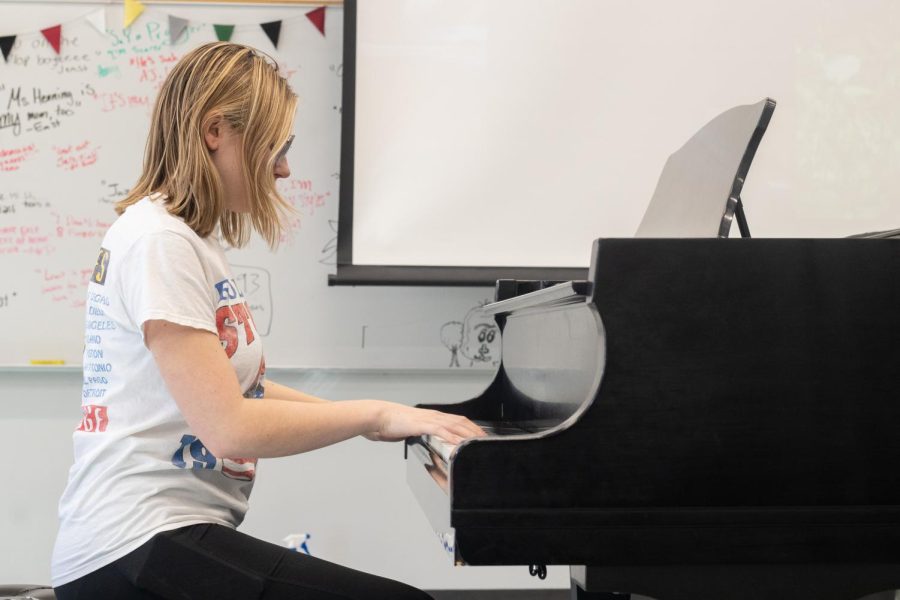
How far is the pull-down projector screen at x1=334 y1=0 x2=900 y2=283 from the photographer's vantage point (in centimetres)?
260

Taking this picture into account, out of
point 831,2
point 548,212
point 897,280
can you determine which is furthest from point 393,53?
point 897,280

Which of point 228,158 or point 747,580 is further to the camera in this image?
point 228,158

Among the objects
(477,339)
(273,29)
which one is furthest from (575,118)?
(273,29)

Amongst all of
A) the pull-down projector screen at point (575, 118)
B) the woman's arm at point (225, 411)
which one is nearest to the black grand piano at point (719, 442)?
the woman's arm at point (225, 411)

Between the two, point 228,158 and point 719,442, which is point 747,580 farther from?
point 228,158

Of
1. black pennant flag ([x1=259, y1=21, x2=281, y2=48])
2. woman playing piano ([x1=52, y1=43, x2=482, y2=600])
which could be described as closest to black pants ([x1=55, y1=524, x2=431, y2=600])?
woman playing piano ([x1=52, y1=43, x2=482, y2=600])

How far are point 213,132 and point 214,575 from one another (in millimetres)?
614

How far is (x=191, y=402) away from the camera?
45.3 inches

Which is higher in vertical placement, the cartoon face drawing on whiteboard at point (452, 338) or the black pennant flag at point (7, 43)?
the black pennant flag at point (7, 43)

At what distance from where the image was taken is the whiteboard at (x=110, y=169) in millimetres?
2623

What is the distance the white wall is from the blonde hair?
54.3 inches

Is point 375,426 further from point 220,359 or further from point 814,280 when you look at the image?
point 814,280

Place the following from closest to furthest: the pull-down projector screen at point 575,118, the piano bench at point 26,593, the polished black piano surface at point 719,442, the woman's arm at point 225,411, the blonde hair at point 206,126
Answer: the polished black piano surface at point 719,442 < the woman's arm at point 225,411 < the blonde hair at point 206,126 < the piano bench at point 26,593 < the pull-down projector screen at point 575,118

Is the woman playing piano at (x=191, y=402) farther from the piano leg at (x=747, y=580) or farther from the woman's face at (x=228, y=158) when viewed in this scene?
the piano leg at (x=747, y=580)
